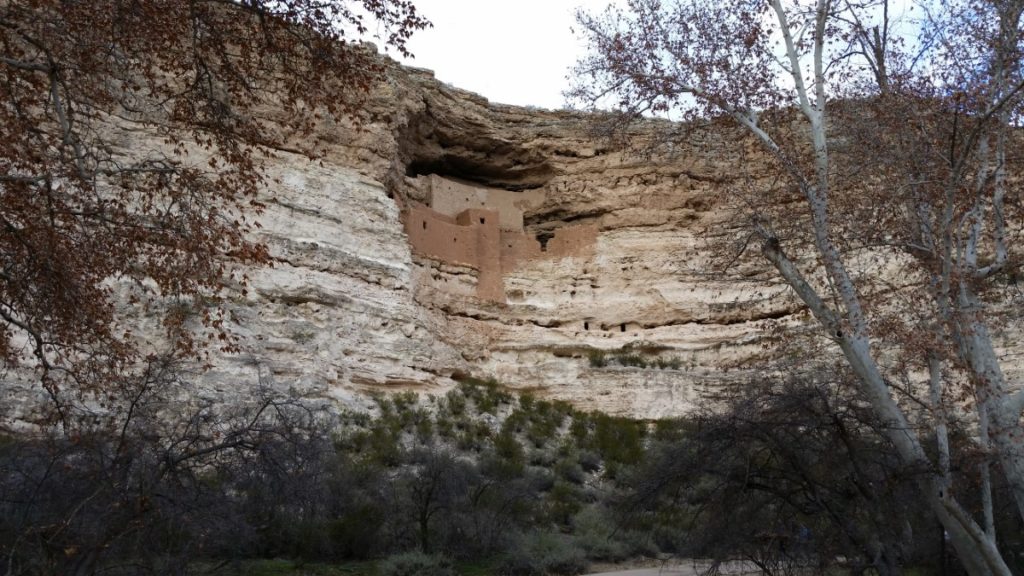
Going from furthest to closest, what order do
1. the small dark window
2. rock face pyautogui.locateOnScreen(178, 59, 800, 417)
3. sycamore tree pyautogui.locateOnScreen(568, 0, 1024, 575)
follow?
1. the small dark window
2. rock face pyautogui.locateOnScreen(178, 59, 800, 417)
3. sycamore tree pyautogui.locateOnScreen(568, 0, 1024, 575)

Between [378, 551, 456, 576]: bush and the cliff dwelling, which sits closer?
[378, 551, 456, 576]: bush

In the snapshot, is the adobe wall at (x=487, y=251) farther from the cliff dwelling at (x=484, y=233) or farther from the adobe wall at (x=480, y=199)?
the adobe wall at (x=480, y=199)

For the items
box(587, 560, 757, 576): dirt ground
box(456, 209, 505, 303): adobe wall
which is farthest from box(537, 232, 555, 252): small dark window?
box(587, 560, 757, 576): dirt ground

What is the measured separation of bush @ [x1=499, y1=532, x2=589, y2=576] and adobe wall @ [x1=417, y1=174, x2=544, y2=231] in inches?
464

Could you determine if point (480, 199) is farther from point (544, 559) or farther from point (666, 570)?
point (666, 570)

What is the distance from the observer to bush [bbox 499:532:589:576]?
11047mm

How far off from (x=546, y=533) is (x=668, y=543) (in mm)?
1782

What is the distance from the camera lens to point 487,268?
69.9 feet

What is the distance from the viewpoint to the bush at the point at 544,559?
36.2ft

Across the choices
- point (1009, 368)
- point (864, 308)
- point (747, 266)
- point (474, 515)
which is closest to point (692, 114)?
point (864, 308)

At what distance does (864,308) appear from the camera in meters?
8.57

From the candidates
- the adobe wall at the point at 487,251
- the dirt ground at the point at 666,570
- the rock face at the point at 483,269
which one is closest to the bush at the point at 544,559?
the dirt ground at the point at 666,570

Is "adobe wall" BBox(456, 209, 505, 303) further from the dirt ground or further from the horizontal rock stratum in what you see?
the dirt ground

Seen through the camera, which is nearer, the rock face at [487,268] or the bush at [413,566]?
the bush at [413,566]
